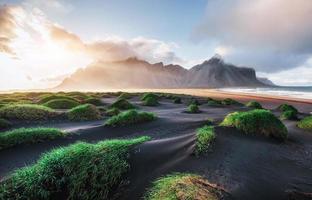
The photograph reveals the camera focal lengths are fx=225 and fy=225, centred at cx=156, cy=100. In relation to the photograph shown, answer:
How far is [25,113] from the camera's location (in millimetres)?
12984

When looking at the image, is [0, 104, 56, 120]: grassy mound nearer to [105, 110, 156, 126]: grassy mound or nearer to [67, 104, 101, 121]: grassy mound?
[67, 104, 101, 121]: grassy mound

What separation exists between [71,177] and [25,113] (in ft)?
35.5

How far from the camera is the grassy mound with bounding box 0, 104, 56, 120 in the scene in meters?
12.8

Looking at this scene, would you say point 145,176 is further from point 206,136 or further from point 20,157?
point 20,157

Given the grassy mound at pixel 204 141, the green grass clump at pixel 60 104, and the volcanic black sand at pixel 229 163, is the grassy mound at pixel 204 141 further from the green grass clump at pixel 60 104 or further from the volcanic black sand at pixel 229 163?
the green grass clump at pixel 60 104

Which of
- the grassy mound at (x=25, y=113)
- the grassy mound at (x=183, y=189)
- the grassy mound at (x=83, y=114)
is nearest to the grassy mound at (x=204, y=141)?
the grassy mound at (x=183, y=189)

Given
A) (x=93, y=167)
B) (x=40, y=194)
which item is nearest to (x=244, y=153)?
(x=93, y=167)

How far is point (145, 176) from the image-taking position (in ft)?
14.8

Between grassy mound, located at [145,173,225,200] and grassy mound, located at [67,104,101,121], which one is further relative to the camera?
grassy mound, located at [67,104,101,121]

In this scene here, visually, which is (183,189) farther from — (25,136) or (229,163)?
(25,136)

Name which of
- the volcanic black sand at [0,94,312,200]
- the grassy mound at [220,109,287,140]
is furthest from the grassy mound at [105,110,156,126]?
the grassy mound at [220,109,287,140]

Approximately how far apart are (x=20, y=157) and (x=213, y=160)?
525cm

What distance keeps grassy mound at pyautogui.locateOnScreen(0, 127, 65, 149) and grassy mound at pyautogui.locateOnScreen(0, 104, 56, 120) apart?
5.54 meters

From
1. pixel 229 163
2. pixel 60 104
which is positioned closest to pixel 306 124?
pixel 229 163
